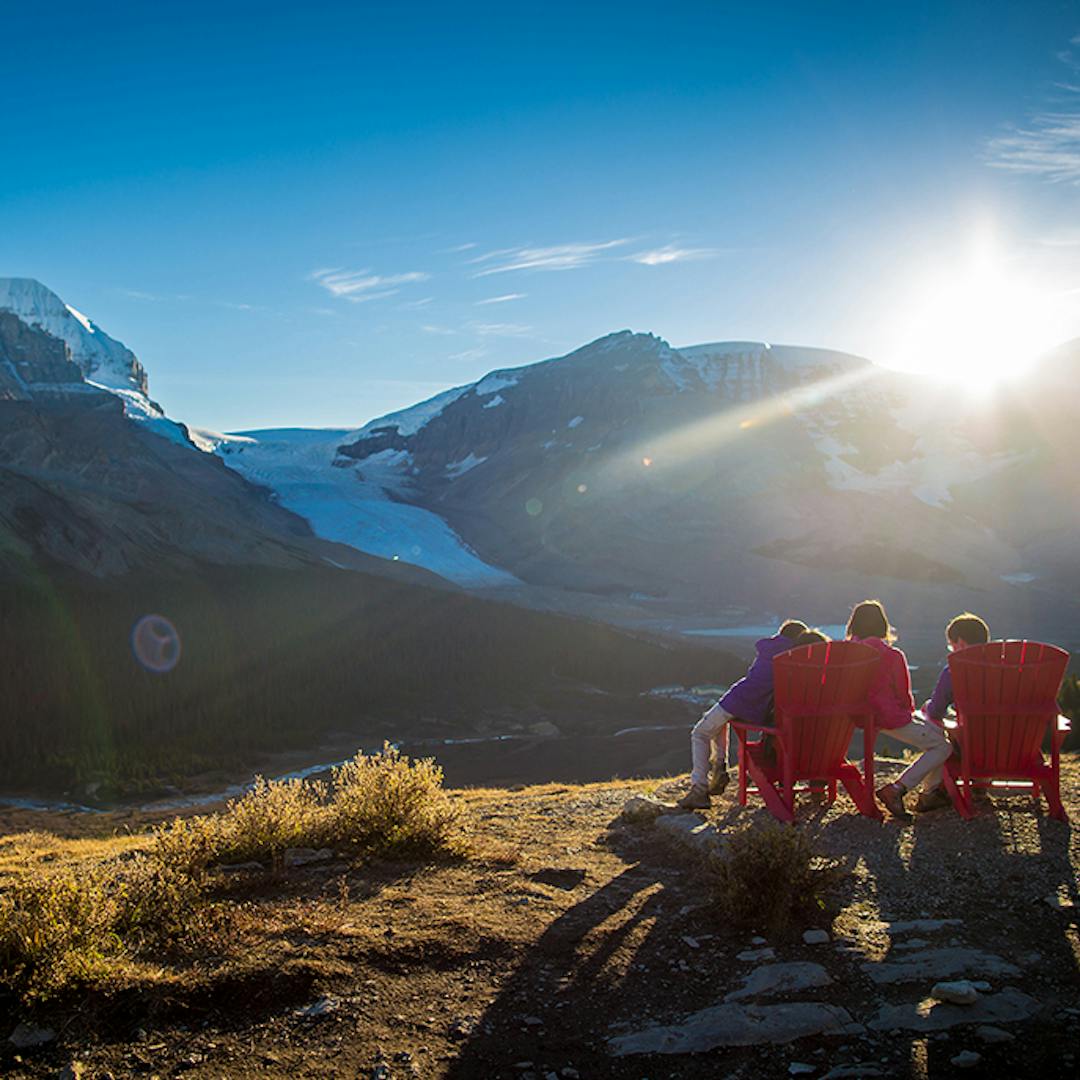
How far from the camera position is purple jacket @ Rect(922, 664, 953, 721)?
7859mm

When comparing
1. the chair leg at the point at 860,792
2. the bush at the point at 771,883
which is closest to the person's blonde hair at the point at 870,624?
the chair leg at the point at 860,792

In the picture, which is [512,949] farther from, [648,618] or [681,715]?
[648,618]

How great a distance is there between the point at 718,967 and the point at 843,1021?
0.84 m

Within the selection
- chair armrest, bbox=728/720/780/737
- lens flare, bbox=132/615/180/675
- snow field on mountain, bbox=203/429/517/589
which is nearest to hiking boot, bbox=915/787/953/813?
chair armrest, bbox=728/720/780/737

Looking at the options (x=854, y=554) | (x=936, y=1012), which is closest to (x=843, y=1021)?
(x=936, y=1012)

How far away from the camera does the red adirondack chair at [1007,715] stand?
291 inches

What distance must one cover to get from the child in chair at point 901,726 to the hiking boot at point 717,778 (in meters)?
1.52

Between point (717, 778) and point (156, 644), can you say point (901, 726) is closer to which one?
point (717, 778)

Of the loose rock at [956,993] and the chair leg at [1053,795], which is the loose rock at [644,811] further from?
the loose rock at [956,993]

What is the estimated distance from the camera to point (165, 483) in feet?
458

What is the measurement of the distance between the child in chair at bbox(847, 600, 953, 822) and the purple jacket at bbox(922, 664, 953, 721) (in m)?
0.27

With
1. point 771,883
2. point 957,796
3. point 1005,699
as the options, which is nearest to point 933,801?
point 957,796

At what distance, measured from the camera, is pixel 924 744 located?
25.0ft

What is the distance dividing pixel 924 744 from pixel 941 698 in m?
0.58
